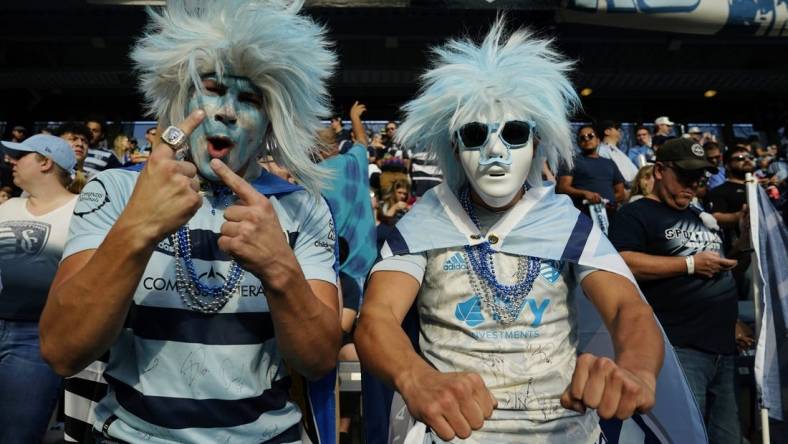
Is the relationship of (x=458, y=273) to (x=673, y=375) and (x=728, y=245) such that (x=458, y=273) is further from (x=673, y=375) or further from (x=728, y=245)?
(x=728, y=245)

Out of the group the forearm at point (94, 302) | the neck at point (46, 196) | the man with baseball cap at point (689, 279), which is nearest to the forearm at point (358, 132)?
the man with baseball cap at point (689, 279)

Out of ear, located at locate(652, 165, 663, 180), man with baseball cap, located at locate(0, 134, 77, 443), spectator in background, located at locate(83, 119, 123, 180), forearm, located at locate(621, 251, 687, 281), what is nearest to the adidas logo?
forearm, located at locate(621, 251, 687, 281)

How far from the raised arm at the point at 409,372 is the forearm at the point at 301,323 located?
0.42ft

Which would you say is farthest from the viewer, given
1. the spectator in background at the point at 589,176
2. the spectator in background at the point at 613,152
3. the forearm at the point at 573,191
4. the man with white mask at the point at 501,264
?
the spectator in background at the point at 613,152

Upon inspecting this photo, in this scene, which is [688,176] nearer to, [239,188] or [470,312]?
[470,312]

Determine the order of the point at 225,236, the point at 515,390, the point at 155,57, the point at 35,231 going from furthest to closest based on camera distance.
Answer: the point at 35,231
the point at 515,390
the point at 155,57
the point at 225,236

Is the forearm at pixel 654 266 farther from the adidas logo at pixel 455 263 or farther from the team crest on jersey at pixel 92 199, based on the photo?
the team crest on jersey at pixel 92 199

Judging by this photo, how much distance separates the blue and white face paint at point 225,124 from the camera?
1704 millimetres

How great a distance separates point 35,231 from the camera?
328cm

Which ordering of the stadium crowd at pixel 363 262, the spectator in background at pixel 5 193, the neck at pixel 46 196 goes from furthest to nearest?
the spectator in background at pixel 5 193, the neck at pixel 46 196, the stadium crowd at pixel 363 262

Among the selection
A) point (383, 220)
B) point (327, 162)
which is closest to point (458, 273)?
point (327, 162)

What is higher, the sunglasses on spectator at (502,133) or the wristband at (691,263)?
the sunglasses on spectator at (502,133)

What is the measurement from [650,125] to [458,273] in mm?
12162

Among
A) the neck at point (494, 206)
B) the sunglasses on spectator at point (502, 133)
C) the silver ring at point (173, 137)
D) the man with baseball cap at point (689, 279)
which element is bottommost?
the man with baseball cap at point (689, 279)
